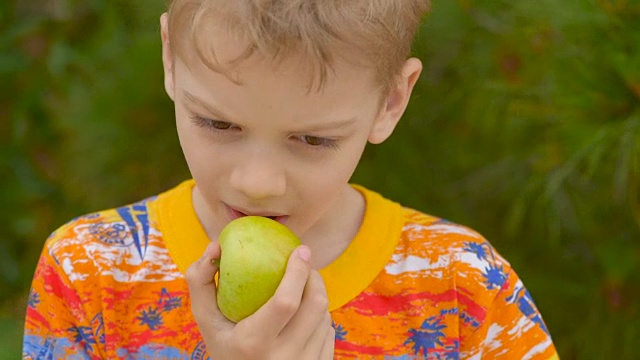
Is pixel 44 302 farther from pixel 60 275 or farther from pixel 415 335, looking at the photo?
pixel 415 335

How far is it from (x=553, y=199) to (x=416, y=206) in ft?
1.02

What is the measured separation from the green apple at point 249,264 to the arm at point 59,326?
0.25 meters

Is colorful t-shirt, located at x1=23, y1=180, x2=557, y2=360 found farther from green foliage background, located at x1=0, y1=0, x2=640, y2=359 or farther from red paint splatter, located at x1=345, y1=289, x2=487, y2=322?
green foliage background, located at x1=0, y1=0, x2=640, y2=359

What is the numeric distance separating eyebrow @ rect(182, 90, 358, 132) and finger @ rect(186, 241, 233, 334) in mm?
140

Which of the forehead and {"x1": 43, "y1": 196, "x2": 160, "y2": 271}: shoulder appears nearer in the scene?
the forehead

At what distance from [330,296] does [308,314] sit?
7.0 inches

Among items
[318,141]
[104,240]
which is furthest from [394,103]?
[104,240]

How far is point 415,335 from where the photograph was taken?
122 cm

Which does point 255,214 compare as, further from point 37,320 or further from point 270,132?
point 37,320

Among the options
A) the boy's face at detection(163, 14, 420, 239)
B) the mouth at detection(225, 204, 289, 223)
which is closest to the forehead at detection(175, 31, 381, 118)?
the boy's face at detection(163, 14, 420, 239)

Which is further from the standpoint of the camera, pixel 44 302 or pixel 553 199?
pixel 553 199

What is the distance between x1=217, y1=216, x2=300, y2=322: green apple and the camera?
100cm

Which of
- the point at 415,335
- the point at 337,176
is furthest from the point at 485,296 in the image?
the point at 337,176

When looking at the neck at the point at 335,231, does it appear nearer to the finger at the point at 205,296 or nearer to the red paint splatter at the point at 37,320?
the finger at the point at 205,296
